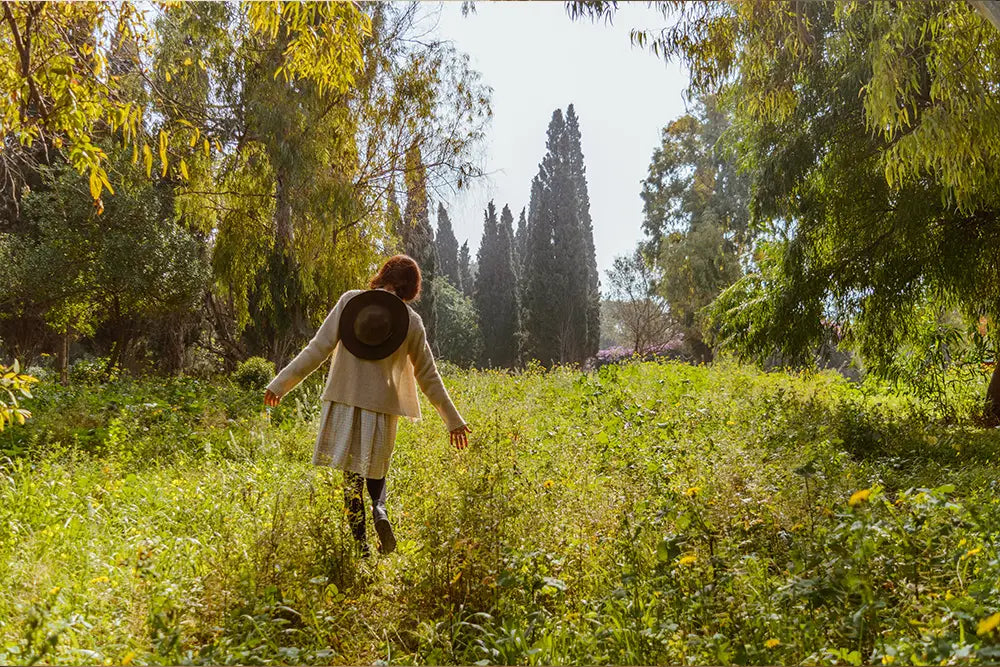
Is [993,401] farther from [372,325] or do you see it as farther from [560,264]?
[560,264]

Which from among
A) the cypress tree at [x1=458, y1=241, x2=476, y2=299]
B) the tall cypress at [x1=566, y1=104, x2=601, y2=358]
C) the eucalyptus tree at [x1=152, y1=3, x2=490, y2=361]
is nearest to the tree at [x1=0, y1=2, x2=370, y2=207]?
the eucalyptus tree at [x1=152, y1=3, x2=490, y2=361]

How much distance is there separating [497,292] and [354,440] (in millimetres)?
23312

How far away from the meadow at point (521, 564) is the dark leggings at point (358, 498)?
0.10 m

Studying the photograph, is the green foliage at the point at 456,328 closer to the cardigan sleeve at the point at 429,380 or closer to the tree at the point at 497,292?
the tree at the point at 497,292

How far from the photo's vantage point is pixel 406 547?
387cm

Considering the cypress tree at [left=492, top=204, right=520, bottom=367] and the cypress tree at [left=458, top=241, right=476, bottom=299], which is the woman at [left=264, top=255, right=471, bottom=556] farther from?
the cypress tree at [left=458, top=241, right=476, bottom=299]

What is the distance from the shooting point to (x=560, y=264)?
21.4 metres

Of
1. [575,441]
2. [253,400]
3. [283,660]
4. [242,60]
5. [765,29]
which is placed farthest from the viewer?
[242,60]

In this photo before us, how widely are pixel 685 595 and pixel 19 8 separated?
4431 mm

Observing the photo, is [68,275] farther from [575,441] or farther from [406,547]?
[406,547]

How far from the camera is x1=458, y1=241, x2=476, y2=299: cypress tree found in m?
32.5

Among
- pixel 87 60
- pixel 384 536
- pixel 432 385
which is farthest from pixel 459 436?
pixel 87 60

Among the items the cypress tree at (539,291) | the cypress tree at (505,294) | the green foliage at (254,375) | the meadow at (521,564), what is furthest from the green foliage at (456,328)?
the meadow at (521,564)

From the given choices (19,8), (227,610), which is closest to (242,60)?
(19,8)
